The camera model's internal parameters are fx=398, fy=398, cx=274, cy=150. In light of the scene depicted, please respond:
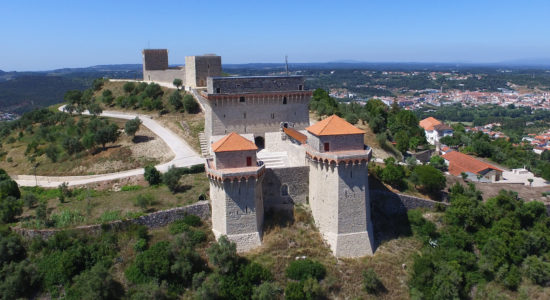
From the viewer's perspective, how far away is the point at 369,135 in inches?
1964

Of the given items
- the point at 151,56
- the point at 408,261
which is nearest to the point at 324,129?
the point at 408,261

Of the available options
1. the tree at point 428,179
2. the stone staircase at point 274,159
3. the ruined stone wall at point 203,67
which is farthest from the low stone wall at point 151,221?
the ruined stone wall at point 203,67

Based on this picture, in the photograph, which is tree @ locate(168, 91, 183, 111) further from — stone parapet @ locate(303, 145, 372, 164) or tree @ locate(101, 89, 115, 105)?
stone parapet @ locate(303, 145, 372, 164)

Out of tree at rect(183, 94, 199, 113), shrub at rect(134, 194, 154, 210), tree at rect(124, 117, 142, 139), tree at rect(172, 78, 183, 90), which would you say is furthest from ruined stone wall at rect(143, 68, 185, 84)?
shrub at rect(134, 194, 154, 210)

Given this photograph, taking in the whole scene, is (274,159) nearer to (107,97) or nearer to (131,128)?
(131,128)

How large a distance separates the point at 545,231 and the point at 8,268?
3897 cm

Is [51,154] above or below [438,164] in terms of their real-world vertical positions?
above

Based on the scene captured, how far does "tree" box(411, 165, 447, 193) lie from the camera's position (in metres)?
34.8

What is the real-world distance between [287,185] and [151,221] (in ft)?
32.0

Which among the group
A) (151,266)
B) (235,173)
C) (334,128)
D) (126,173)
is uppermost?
(334,128)

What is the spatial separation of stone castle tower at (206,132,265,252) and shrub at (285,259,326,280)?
2871 millimetres

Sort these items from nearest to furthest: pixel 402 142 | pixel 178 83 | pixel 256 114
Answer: pixel 256 114
pixel 402 142
pixel 178 83

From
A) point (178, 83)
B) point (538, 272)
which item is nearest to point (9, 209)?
point (178, 83)

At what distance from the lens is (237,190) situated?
25.0 m
